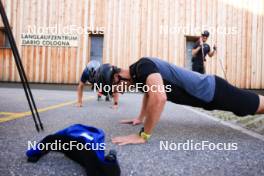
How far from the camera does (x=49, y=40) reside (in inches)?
507

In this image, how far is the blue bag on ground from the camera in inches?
62.6

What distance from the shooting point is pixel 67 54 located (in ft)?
42.1

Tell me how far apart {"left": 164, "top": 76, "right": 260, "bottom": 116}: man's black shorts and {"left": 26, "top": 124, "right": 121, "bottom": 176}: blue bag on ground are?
1316 millimetres

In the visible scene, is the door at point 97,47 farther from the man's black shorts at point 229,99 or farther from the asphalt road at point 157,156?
the man's black shorts at point 229,99

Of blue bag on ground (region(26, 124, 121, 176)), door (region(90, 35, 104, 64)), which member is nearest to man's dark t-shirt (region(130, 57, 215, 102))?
blue bag on ground (region(26, 124, 121, 176))

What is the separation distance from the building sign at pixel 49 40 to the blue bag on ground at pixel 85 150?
11317 mm

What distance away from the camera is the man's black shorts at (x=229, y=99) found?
2.77m

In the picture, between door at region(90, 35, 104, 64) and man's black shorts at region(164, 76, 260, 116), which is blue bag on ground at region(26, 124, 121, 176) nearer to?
man's black shorts at region(164, 76, 260, 116)

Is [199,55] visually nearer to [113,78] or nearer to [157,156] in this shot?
[113,78]

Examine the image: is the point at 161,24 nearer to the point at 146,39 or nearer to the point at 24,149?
the point at 146,39

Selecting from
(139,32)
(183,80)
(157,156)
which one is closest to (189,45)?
(139,32)

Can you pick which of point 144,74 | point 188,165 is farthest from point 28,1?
point 188,165

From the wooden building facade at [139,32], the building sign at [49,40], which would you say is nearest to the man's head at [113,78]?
the wooden building facade at [139,32]

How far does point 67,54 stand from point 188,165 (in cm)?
1156
